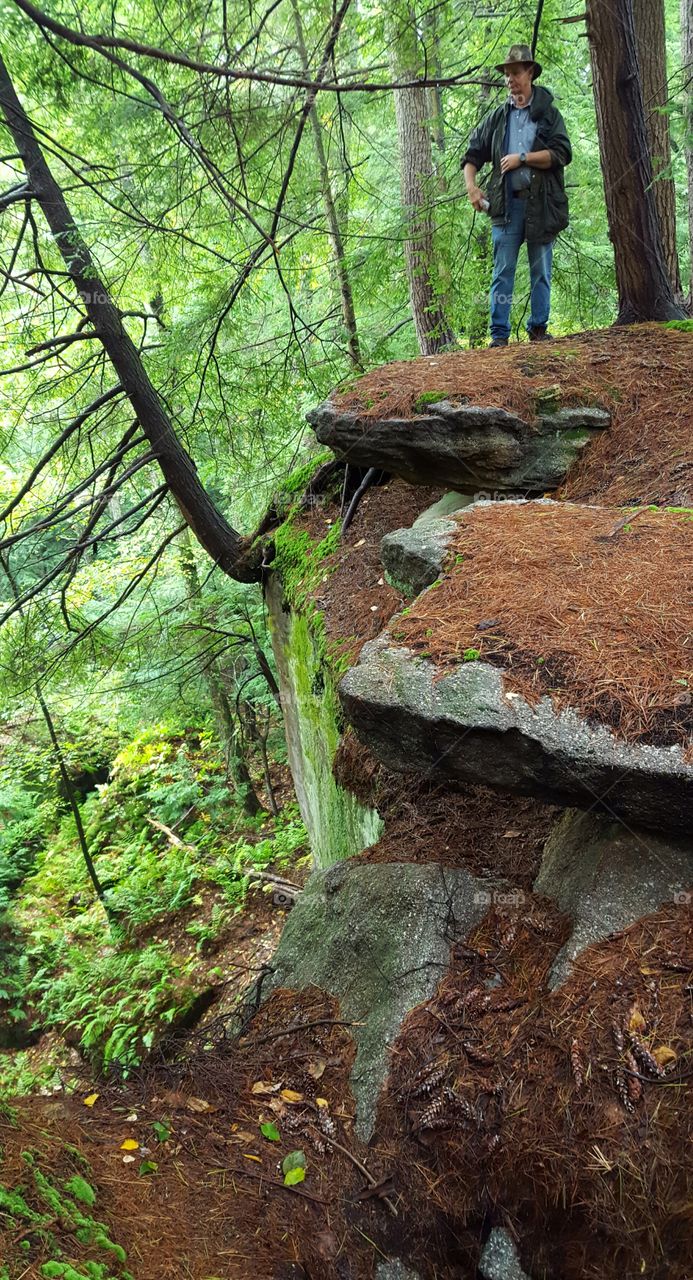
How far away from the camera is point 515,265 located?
5.99 m

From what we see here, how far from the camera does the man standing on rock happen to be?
5.46 m

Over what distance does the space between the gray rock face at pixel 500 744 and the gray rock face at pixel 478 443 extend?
7.34 ft

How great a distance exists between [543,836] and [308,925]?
122 cm

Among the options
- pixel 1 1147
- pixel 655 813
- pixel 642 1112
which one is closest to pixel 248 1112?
pixel 1 1147

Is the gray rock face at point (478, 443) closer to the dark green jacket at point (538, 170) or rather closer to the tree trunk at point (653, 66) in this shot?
the dark green jacket at point (538, 170)

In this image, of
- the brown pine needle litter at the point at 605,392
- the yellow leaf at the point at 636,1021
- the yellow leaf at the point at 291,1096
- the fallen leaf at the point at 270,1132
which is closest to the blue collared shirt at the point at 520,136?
the brown pine needle litter at the point at 605,392

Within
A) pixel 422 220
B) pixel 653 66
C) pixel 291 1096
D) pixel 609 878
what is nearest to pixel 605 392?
pixel 422 220

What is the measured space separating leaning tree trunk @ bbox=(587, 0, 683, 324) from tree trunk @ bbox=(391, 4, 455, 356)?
1.98 m

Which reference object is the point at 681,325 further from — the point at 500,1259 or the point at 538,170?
the point at 500,1259

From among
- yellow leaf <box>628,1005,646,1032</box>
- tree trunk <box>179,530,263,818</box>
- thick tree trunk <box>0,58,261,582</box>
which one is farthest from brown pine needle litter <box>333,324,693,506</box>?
tree trunk <box>179,530,263,818</box>

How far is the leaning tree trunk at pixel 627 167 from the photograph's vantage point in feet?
17.2

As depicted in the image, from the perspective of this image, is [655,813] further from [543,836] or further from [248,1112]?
[248,1112]

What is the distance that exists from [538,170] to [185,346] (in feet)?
11.0

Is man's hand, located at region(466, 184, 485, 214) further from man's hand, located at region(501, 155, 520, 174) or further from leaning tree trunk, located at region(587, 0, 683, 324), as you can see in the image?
leaning tree trunk, located at region(587, 0, 683, 324)
